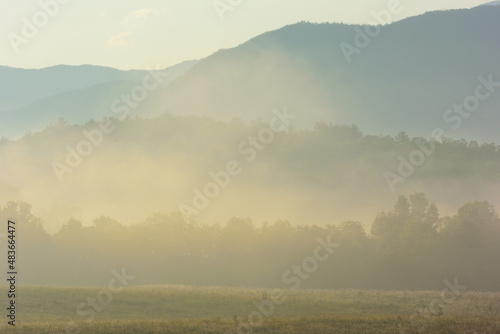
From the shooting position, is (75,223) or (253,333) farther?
(75,223)

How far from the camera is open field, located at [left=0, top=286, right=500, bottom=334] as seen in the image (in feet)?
153

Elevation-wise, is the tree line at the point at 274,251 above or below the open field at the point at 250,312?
below

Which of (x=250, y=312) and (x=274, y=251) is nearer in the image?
(x=250, y=312)

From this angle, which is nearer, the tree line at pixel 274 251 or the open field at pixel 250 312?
the open field at pixel 250 312

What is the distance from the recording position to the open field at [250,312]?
46.7m

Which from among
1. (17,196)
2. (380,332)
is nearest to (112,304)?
(380,332)

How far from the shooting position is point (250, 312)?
60.0 m

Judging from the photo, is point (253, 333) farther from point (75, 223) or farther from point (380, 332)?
point (75, 223)

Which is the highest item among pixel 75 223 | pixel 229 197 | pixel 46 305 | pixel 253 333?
pixel 253 333

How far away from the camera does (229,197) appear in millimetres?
185875

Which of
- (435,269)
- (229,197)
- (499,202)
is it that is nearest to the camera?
(435,269)

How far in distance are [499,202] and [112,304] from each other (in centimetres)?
9760

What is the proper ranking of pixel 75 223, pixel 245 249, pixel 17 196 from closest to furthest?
pixel 245 249 → pixel 75 223 → pixel 17 196

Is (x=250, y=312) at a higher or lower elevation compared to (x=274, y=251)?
higher
